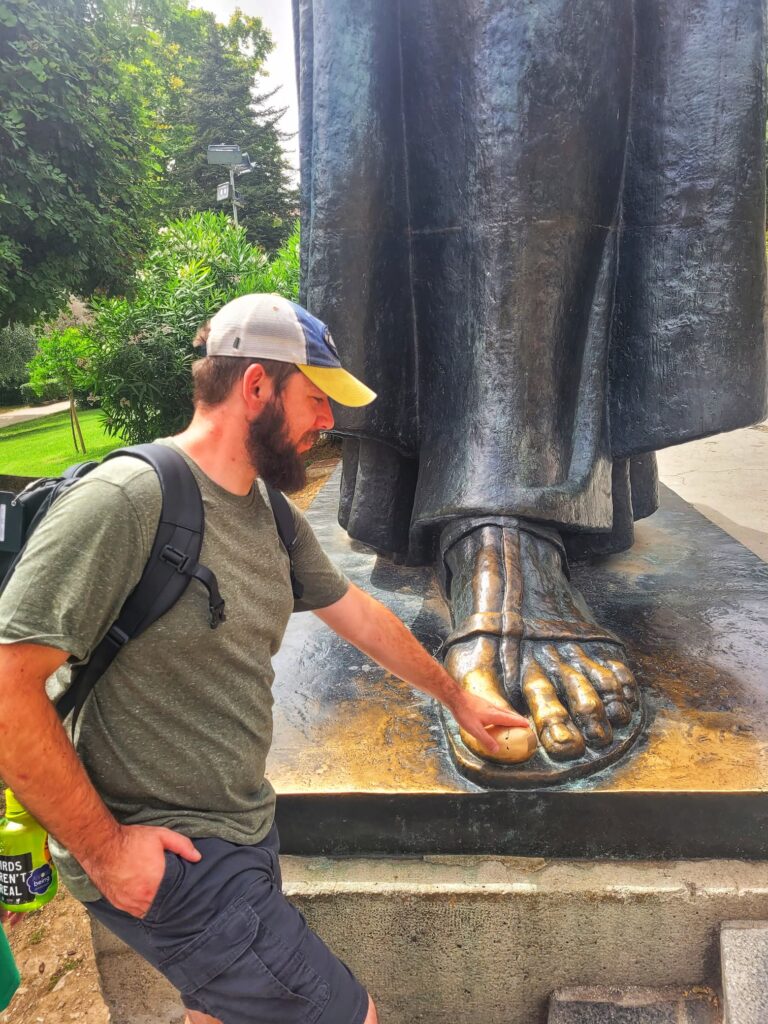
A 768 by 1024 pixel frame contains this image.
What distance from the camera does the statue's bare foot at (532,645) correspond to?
155 centimetres

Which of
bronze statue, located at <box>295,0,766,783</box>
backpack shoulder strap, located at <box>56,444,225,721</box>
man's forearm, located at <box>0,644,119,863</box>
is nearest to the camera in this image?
man's forearm, located at <box>0,644,119,863</box>

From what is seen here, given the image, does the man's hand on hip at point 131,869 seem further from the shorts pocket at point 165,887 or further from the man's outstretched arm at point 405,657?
the man's outstretched arm at point 405,657

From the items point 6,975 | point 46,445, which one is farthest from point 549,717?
point 46,445

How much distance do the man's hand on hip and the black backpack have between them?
0.59 ft

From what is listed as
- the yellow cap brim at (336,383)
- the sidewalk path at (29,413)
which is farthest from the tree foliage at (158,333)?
the sidewalk path at (29,413)

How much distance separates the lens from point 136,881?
1081mm

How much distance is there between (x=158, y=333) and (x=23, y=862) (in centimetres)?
738

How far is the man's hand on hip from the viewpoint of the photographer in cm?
107

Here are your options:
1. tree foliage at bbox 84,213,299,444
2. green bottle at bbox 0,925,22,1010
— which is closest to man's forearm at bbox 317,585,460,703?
green bottle at bbox 0,925,22,1010

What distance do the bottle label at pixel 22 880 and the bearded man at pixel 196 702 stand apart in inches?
3.7

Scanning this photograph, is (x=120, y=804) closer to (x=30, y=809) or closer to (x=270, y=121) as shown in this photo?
(x=30, y=809)

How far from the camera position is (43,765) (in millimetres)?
1000

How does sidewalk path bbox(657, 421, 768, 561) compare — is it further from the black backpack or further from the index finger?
the black backpack

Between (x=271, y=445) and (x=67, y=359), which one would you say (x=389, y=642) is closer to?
(x=271, y=445)
